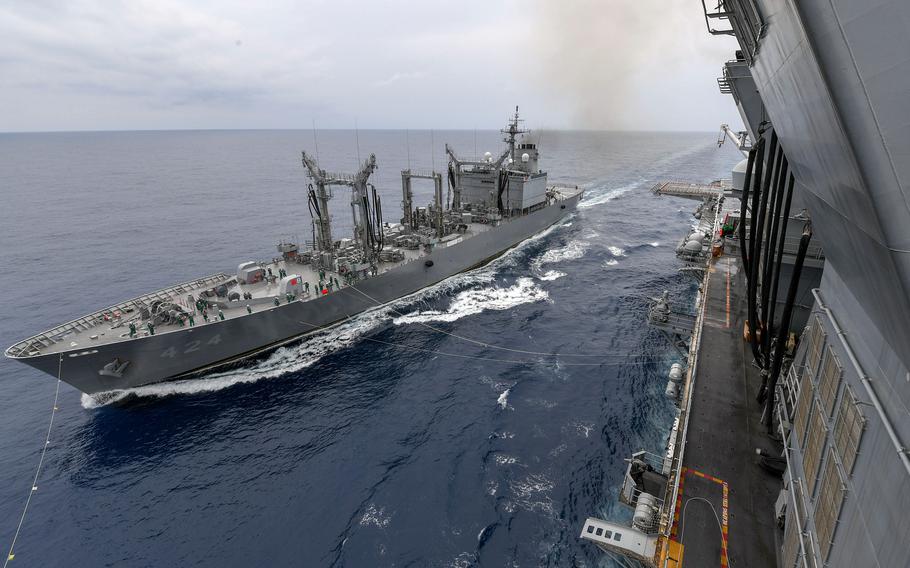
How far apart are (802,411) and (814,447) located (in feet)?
6.81

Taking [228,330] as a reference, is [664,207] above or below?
above

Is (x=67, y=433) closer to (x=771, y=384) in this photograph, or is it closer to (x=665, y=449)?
(x=665, y=449)

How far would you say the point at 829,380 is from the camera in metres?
10.7

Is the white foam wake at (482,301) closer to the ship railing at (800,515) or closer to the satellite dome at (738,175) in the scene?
the satellite dome at (738,175)

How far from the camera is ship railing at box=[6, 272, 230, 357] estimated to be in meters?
22.8

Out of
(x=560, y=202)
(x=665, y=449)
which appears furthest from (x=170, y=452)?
(x=560, y=202)

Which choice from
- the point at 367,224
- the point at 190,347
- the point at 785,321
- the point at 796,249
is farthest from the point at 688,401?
the point at 190,347

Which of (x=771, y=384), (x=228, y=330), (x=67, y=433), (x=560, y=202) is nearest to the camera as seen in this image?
(x=771, y=384)

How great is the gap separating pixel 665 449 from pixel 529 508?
23.2ft

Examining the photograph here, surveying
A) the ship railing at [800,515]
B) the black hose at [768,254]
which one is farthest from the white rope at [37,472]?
the black hose at [768,254]

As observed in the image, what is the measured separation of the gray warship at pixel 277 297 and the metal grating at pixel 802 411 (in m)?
26.8

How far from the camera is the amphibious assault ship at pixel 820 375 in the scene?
4.96 meters

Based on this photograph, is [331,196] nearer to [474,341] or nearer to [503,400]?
[474,341]

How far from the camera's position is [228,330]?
27.2m
